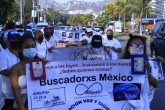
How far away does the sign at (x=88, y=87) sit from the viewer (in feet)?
17.3

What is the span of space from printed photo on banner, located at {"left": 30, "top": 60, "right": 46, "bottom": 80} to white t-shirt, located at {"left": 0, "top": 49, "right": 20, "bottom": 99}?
46 cm

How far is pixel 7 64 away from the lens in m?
5.78

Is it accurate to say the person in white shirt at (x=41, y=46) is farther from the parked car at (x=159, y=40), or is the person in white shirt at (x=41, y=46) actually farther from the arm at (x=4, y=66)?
the parked car at (x=159, y=40)

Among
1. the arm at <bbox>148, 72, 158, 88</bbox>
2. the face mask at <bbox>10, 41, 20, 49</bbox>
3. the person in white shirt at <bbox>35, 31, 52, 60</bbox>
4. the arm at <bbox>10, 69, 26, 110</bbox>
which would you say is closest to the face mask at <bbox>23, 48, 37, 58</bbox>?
the arm at <bbox>10, 69, 26, 110</bbox>

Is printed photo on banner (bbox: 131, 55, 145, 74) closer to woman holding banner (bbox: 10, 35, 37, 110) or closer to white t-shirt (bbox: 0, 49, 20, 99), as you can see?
woman holding banner (bbox: 10, 35, 37, 110)

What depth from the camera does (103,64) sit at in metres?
5.54

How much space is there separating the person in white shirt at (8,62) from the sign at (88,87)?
0.41 m

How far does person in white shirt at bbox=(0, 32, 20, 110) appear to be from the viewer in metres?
5.51

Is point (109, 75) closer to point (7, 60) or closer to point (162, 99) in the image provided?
point (7, 60)

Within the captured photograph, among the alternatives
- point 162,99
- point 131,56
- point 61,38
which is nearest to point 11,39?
point 131,56

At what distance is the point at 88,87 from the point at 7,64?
1038 millimetres

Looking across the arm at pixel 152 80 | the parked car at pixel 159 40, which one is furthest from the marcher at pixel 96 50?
the parked car at pixel 159 40

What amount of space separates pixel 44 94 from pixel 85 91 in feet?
1.60

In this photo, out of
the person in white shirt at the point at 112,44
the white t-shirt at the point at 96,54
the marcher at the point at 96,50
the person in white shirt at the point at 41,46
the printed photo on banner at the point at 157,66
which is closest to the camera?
the printed photo on banner at the point at 157,66
